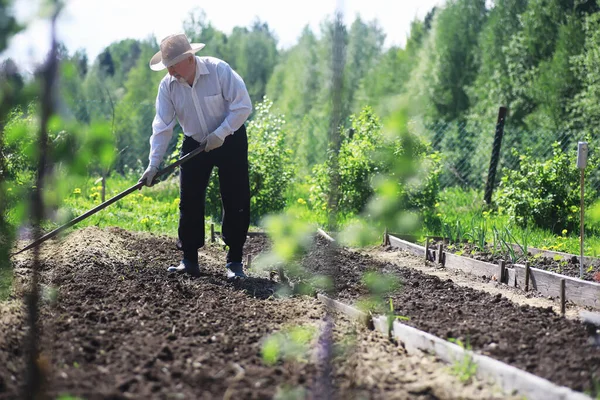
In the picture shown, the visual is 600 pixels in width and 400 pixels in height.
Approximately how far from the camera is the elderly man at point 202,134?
4672 mm

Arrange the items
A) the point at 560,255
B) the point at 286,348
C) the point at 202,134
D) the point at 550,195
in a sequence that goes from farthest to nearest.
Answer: the point at 550,195
the point at 560,255
the point at 202,134
the point at 286,348

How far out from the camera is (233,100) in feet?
15.7

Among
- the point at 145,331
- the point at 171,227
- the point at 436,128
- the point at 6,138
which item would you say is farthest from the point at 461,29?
the point at 6,138

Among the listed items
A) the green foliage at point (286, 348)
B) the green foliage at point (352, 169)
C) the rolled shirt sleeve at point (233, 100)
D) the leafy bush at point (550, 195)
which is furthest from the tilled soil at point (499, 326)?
the leafy bush at point (550, 195)

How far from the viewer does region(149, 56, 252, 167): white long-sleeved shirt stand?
15.5 feet

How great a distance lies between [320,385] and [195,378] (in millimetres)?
444

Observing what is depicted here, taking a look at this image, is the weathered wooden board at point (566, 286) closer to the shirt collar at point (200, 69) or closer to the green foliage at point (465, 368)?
the green foliage at point (465, 368)

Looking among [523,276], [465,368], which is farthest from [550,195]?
[465,368]

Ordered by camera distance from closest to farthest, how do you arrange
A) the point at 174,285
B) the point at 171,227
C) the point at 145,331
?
the point at 145,331 < the point at 174,285 < the point at 171,227

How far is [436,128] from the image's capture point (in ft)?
41.1

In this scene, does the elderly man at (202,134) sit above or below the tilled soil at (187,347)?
above

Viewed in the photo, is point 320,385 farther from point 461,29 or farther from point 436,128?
point 461,29

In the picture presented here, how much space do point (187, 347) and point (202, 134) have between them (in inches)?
86.0

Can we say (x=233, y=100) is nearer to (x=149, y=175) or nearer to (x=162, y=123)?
(x=162, y=123)
